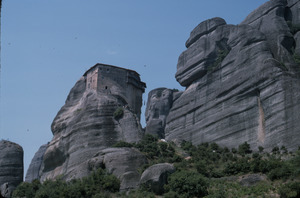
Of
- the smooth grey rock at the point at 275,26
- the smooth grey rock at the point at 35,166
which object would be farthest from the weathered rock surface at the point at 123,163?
the smooth grey rock at the point at 35,166

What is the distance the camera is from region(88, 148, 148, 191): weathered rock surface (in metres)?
33.7

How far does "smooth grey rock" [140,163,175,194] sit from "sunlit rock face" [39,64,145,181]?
32.1ft

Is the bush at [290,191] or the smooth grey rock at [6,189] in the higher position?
the smooth grey rock at [6,189]

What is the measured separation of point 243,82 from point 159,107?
109 ft

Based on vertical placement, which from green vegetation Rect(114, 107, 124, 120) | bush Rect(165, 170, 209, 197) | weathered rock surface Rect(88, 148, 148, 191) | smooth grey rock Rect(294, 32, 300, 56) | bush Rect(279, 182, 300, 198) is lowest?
bush Rect(279, 182, 300, 198)

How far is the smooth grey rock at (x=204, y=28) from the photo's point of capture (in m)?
59.6

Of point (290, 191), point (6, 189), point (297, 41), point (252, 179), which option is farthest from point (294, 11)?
point (6, 189)

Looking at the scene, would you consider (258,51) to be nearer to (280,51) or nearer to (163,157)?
(280,51)

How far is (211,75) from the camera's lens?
2100 inches

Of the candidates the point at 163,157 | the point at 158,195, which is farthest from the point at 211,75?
the point at 158,195

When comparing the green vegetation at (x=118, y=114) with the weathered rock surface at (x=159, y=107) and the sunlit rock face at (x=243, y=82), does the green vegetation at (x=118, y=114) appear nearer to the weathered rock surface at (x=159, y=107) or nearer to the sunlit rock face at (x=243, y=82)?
the sunlit rock face at (x=243, y=82)

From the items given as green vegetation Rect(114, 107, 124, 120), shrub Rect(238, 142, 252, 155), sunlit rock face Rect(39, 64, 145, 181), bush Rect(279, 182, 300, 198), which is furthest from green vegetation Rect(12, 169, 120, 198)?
shrub Rect(238, 142, 252, 155)

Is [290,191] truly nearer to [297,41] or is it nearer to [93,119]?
[93,119]

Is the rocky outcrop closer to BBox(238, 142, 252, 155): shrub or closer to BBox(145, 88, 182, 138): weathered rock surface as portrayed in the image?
BBox(238, 142, 252, 155): shrub
